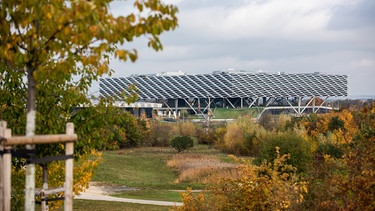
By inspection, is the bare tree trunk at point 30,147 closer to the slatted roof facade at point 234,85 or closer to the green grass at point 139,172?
the green grass at point 139,172

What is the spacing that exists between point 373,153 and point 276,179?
2575mm

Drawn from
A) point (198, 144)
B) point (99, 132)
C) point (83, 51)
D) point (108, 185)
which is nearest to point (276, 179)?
point (99, 132)

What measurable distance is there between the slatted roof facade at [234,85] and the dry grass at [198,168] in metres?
93.5

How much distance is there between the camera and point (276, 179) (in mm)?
12906

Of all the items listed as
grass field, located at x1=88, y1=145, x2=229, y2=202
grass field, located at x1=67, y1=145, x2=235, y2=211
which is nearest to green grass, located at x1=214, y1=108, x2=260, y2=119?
grass field, located at x1=67, y1=145, x2=235, y2=211

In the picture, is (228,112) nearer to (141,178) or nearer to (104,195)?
(141,178)

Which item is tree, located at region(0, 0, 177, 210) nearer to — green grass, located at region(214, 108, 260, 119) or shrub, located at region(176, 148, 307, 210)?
shrub, located at region(176, 148, 307, 210)

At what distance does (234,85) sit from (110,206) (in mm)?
123258

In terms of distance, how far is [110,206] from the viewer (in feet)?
73.2

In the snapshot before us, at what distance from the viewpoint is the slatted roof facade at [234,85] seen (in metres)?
145

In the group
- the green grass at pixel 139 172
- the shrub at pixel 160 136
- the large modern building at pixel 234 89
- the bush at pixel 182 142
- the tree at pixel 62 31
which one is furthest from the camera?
the large modern building at pixel 234 89

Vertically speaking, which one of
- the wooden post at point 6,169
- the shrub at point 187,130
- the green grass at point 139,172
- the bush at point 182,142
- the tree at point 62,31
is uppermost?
the tree at point 62,31

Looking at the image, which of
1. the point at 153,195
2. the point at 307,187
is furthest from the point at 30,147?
the point at 153,195

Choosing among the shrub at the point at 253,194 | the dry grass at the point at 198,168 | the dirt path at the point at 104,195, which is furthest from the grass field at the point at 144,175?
the shrub at the point at 253,194
